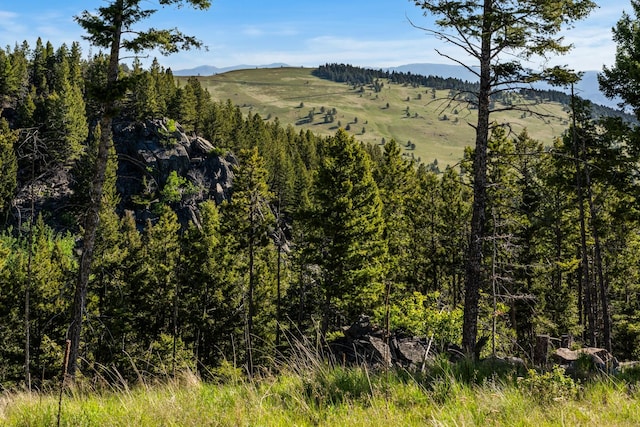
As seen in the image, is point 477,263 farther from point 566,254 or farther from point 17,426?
point 566,254

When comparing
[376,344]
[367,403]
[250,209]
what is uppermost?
[250,209]

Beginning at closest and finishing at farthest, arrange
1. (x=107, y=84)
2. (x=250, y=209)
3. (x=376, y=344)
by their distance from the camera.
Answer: (x=107, y=84), (x=376, y=344), (x=250, y=209)

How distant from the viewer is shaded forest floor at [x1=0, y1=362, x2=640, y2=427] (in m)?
4.28

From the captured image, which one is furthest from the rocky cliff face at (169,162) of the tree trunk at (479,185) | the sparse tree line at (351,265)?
the tree trunk at (479,185)

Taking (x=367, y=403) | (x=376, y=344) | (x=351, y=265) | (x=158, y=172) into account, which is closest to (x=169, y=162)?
(x=158, y=172)

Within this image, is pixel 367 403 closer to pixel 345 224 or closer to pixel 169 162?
pixel 345 224

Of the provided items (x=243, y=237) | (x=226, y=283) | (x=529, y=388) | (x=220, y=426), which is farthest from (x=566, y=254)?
(x=220, y=426)

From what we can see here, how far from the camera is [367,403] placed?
16.2 ft

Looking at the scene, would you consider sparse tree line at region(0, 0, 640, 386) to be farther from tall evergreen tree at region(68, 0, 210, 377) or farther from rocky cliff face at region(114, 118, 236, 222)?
rocky cliff face at region(114, 118, 236, 222)

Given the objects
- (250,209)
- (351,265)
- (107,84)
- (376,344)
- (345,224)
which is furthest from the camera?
(250,209)

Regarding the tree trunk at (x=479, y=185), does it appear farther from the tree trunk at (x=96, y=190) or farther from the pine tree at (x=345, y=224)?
the pine tree at (x=345, y=224)

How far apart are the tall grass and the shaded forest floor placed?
0.04ft

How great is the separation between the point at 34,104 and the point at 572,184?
103 metres

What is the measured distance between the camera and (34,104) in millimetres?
92062
